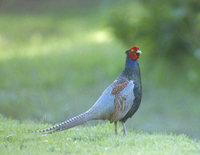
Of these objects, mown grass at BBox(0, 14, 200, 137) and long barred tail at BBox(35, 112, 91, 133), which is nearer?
long barred tail at BBox(35, 112, 91, 133)

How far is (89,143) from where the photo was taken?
5.90 metres

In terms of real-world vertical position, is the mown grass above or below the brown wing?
above

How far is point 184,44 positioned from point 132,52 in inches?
264

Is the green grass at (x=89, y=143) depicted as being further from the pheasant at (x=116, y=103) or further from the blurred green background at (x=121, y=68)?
the blurred green background at (x=121, y=68)

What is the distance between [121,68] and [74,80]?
1583mm

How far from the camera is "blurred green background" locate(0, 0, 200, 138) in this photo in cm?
1145

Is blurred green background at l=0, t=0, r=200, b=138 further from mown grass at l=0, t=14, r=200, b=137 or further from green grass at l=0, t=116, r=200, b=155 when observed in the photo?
green grass at l=0, t=116, r=200, b=155

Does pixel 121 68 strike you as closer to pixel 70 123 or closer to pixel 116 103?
pixel 116 103

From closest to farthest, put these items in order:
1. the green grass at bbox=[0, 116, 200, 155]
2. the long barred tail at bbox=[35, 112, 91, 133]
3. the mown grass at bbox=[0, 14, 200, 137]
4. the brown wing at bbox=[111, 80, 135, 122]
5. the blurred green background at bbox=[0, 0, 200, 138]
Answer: the green grass at bbox=[0, 116, 200, 155], the long barred tail at bbox=[35, 112, 91, 133], the brown wing at bbox=[111, 80, 135, 122], the mown grass at bbox=[0, 14, 200, 137], the blurred green background at bbox=[0, 0, 200, 138]

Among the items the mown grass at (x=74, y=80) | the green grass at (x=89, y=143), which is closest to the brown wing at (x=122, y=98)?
the green grass at (x=89, y=143)

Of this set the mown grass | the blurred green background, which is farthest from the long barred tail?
Result: the blurred green background

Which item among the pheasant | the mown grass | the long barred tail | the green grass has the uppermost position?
Answer: the mown grass

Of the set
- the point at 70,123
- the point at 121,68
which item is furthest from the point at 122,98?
the point at 121,68

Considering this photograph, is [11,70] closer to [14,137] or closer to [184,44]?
[184,44]
